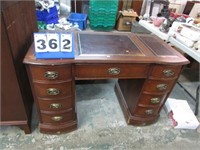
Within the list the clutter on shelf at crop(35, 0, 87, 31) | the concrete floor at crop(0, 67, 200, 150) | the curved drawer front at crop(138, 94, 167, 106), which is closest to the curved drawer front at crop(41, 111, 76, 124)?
the concrete floor at crop(0, 67, 200, 150)

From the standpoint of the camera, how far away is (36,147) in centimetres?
130

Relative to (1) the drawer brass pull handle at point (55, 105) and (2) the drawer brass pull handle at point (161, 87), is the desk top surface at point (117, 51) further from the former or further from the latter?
(1) the drawer brass pull handle at point (55, 105)

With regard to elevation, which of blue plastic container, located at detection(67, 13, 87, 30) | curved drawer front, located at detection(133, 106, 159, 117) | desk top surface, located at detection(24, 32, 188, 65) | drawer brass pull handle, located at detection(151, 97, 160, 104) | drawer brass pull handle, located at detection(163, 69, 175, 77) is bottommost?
curved drawer front, located at detection(133, 106, 159, 117)

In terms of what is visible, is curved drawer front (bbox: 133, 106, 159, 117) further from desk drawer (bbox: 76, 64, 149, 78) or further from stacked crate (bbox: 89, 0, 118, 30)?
stacked crate (bbox: 89, 0, 118, 30)

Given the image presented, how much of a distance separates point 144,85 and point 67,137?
800 mm

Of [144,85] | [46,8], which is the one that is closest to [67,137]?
[144,85]

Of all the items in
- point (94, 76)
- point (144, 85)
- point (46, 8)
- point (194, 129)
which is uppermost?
point (46, 8)

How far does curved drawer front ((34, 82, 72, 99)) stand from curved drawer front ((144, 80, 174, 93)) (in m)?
0.62

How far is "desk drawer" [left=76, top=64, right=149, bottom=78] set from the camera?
1.10m

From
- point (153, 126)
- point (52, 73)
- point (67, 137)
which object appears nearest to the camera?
point (52, 73)

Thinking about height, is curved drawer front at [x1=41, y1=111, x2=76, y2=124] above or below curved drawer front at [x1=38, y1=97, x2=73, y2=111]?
below

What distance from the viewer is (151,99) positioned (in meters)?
1.39

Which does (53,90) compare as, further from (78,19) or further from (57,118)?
(78,19)

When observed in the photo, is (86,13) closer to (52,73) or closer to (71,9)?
(71,9)
